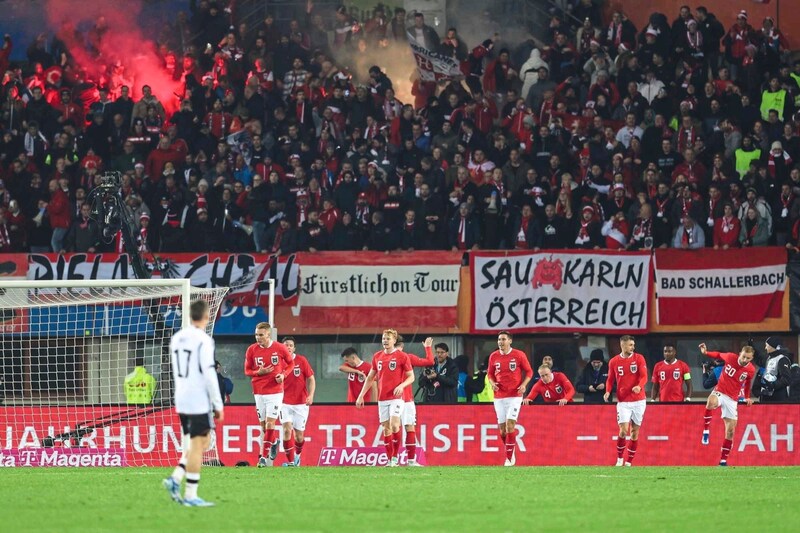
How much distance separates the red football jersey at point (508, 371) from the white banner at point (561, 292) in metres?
3.66

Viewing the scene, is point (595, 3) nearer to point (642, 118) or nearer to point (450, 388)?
point (642, 118)

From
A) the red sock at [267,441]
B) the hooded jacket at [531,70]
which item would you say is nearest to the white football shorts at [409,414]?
the red sock at [267,441]

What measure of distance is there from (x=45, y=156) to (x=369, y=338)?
275 inches

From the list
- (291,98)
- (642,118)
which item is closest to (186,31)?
(291,98)

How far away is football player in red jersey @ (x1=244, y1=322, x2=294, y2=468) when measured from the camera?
20062 millimetres

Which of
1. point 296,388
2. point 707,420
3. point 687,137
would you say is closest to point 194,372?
point 296,388

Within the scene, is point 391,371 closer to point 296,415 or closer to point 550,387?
point 296,415

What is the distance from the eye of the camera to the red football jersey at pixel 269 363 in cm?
2009

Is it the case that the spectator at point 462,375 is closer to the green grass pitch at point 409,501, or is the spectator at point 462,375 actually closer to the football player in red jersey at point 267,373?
the football player in red jersey at point 267,373

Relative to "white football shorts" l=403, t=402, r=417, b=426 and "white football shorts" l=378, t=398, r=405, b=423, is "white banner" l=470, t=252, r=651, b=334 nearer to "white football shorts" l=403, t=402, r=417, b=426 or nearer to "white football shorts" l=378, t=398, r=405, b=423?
"white football shorts" l=403, t=402, r=417, b=426

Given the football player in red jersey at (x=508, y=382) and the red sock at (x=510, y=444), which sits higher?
the football player in red jersey at (x=508, y=382)

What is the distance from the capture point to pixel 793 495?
47.0ft

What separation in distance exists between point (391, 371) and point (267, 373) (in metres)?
1.68

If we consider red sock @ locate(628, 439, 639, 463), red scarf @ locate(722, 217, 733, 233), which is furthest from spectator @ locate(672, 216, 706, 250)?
red sock @ locate(628, 439, 639, 463)
